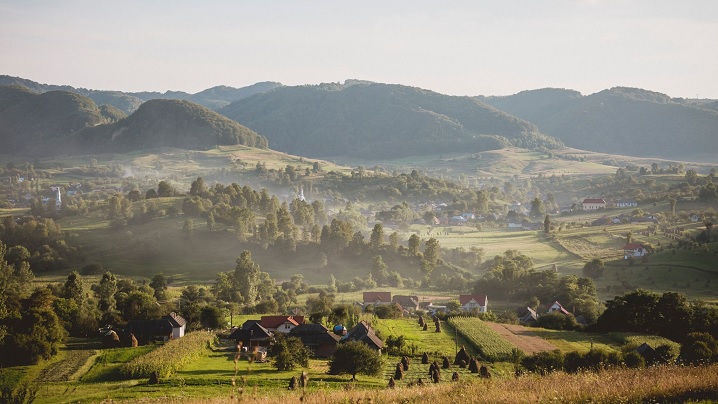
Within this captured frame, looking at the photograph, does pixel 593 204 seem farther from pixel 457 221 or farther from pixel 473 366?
pixel 473 366

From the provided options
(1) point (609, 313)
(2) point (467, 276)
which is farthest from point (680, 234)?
(1) point (609, 313)

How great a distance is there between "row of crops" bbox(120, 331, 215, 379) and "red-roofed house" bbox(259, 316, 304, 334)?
4.88m

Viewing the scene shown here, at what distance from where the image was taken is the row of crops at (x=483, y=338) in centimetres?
3738

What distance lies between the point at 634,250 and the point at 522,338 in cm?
3595

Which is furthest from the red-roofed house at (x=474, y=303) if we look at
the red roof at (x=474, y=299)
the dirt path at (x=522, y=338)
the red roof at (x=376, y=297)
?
the dirt path at (x=522, y=338)

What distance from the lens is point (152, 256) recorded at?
80.6 metres

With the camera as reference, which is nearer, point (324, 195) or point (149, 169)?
point (324, 195)

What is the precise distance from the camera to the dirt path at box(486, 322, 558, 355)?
3884 centimetres

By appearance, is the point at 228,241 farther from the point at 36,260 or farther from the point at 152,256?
the point at 36,260

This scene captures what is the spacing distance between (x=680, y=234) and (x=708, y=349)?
52894mm

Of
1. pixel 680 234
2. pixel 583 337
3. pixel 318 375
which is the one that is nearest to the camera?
pixel 318 375

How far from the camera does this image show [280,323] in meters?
44.4

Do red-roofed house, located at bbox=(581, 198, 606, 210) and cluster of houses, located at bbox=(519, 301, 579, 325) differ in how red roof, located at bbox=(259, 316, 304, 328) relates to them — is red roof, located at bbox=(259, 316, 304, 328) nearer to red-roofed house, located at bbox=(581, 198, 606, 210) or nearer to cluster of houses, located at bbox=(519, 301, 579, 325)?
cluster of houses, located at bbox=(519, 301, 579, 325)

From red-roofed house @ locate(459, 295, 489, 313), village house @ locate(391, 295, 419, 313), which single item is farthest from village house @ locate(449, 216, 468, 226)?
red-roofed house @ locate(459, 295, 489, 313)
